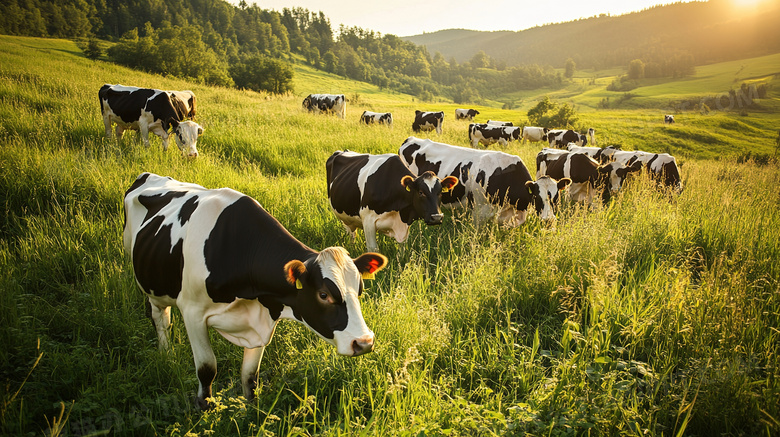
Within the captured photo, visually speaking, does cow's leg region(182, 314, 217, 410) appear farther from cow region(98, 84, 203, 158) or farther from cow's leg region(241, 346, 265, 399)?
cow region(98, 84, 203, 158)

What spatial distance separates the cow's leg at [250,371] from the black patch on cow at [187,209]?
3.89 ft

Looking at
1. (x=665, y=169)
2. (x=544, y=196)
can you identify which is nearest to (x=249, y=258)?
(x=544, y=196)

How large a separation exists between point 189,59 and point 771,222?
1787 inches

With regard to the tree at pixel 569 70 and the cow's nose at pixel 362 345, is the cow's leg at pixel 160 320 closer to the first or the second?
the cow's nose at pixel 362 345

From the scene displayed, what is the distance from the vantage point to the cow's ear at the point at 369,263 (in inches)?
101

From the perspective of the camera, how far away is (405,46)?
6029 inches

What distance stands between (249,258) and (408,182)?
326 cm

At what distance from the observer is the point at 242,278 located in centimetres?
266

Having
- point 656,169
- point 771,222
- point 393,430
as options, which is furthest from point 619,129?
point 393,430

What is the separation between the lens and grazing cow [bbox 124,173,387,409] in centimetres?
234

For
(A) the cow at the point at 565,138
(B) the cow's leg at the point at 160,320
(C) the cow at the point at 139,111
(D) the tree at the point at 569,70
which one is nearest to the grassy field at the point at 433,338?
(B) the cow's leg at the point at 160,320

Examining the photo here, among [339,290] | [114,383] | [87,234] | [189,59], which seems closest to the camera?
[339,290]

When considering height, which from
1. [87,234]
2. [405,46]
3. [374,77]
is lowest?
[87,234]

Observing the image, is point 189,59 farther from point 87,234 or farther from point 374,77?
point 374,77
